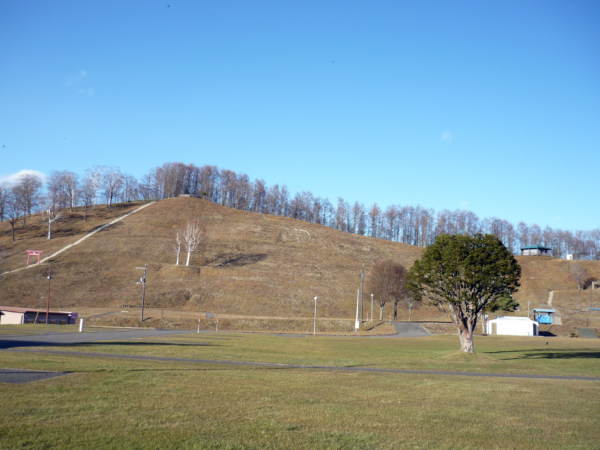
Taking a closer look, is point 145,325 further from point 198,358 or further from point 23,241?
point 23,241

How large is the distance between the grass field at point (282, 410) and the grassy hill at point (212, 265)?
68506mm

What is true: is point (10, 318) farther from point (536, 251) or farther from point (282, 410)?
point (536, 251)

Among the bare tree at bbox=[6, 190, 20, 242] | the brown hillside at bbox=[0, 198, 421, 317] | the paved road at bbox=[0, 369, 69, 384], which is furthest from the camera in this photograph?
the bare tree at bbox=[6, 190, 20, 242]

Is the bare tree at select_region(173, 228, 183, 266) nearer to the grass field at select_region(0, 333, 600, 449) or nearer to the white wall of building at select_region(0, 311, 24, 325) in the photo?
the white wall of building at select_region(0, 311, 24, 325)

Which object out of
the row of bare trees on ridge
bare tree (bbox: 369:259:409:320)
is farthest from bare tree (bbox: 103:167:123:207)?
bare tree (bbox: 369:259:409:320)

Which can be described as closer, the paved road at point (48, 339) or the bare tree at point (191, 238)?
the paved road at point (48, 339)

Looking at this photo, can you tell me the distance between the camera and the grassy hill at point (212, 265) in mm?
84500

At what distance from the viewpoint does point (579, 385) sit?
17.2 m

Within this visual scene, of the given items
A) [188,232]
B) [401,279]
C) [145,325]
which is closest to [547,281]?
[401,279]

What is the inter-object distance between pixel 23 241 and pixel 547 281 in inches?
5399

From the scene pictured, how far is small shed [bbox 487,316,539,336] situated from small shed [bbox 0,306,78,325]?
64.4m

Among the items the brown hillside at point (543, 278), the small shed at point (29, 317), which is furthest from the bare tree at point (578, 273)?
the small shed at point (29, 317)

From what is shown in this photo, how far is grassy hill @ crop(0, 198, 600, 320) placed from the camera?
277 ft

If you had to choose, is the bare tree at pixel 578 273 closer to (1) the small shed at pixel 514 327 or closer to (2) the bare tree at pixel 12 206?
(1) the small shed at pixel 514 327
